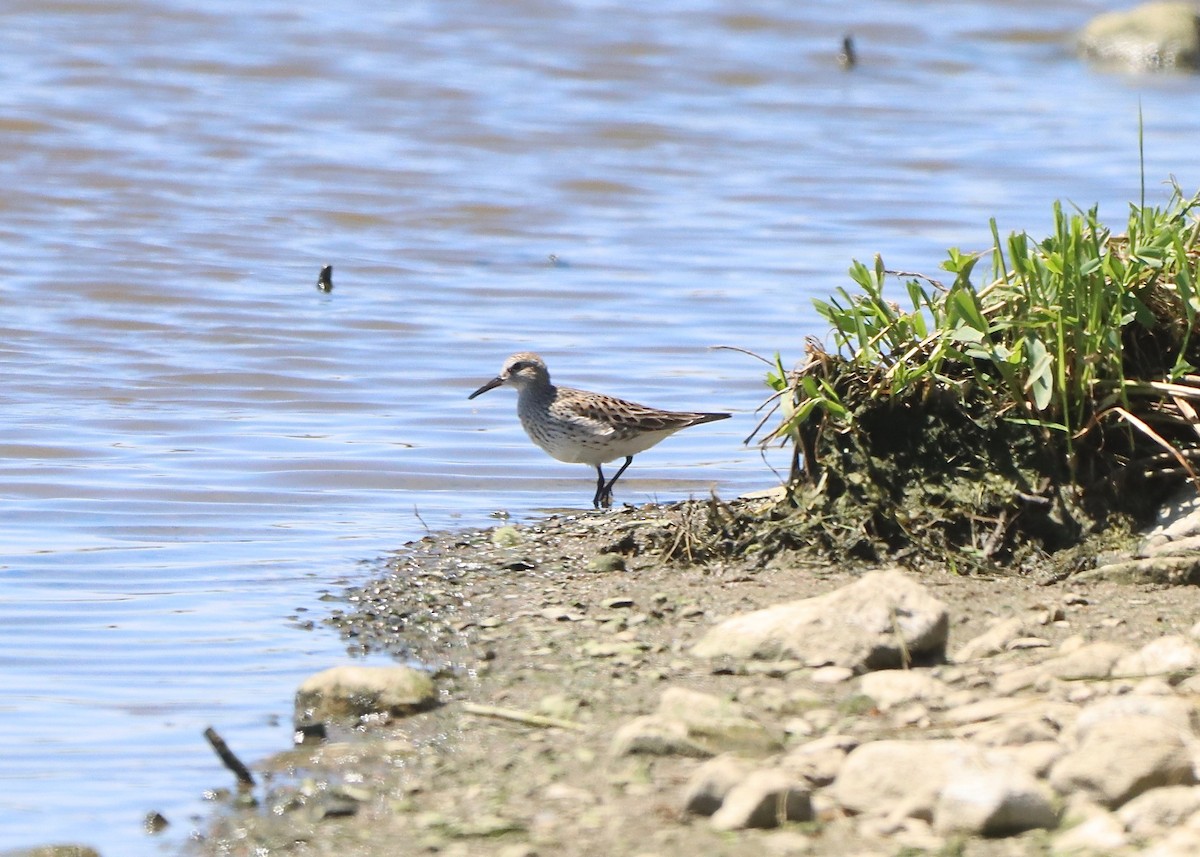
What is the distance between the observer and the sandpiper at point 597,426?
816cm

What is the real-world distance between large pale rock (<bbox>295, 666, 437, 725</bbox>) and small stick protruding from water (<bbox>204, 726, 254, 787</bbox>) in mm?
362

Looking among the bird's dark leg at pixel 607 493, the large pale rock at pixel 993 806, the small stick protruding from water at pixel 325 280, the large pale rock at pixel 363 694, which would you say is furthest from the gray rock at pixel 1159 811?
the small stick protruding from water at pixel 325 280

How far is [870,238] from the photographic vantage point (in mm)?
13977

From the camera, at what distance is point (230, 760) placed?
461cm

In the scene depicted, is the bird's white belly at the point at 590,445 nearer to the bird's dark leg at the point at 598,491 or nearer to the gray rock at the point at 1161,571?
the bird's dark leg at the point at 598,491

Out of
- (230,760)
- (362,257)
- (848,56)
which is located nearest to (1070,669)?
(230,760)

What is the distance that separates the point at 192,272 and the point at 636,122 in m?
7.05

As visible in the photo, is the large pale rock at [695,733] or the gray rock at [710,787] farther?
the large pale rock at [695,733]

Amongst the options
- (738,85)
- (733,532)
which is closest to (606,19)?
(738,85)

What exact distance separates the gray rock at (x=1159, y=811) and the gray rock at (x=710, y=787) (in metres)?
0.85

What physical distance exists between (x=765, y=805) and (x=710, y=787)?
0.15 meters

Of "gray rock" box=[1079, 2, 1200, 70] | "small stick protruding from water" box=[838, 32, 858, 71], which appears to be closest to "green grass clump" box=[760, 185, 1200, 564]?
"small stick protruding from water" box=[838, 32, 858, 71]

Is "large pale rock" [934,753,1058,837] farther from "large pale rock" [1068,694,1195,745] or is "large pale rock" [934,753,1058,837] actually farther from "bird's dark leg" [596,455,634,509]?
"bird's dark leg" [596,455,634,509]

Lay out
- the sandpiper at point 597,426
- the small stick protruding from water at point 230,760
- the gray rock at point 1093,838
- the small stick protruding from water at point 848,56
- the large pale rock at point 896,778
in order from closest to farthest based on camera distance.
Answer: the gray rock at point 1093,838 → the large pale rock at point 896,778 → the small stick protruding from water at point 230,760 → the sandpiper at point 597,426 → the small stick protruding from water at point 848,56
